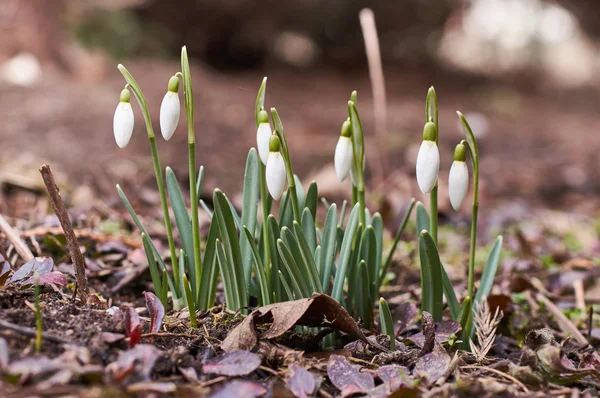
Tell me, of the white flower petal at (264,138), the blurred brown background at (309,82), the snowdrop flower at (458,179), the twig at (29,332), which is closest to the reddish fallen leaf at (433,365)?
the snowdrop flower at (458,179)

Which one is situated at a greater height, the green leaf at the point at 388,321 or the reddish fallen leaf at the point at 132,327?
the reddish fallen leaf at the point at 132,327

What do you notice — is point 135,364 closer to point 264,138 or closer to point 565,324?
point 264,138

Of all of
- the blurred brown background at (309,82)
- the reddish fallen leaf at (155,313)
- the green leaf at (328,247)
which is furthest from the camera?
the blurred brown background at (309,82)

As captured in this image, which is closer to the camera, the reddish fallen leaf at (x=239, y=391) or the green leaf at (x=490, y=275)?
the reddish fallen leaf at (x=239, y=391)

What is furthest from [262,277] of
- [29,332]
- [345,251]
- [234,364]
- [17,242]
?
[17,242]

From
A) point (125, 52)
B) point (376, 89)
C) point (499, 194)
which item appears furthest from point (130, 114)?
point (125, 52)

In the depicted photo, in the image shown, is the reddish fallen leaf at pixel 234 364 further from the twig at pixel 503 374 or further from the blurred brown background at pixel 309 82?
the blurred brown background at pixel 309 82

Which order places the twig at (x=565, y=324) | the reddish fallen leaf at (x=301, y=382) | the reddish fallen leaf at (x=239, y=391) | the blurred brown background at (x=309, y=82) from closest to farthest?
the reddish fallen leaf at (x=239, y=391), the reddish fallen leaf at (x=301, y=382), the twig at (x=565, y=324), the blurred brown background at (x=309, y=82)

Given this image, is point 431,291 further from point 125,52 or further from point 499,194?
point 125,52
